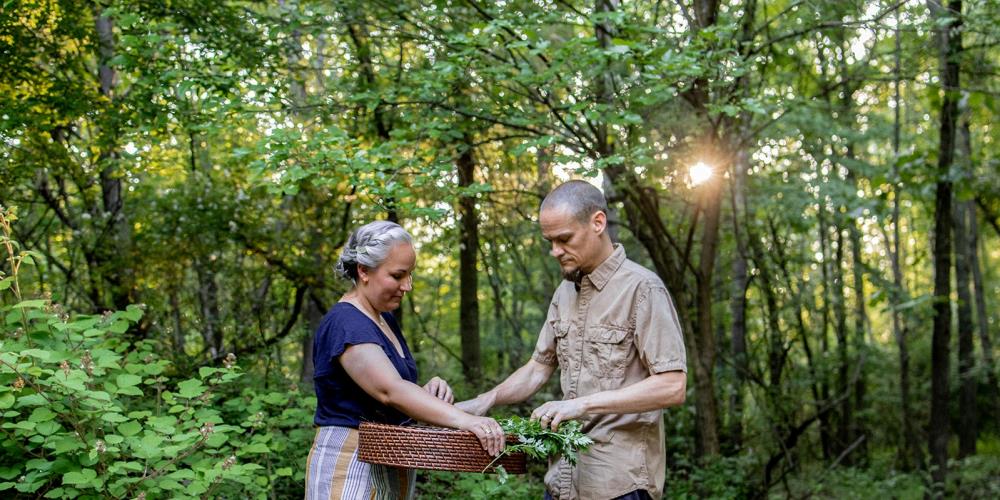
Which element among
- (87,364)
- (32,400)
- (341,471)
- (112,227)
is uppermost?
(112,227)

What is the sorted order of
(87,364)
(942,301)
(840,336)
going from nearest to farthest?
(87,364), (942,301), (840,336)

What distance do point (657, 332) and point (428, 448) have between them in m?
0.83

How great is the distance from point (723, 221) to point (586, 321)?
341 inches

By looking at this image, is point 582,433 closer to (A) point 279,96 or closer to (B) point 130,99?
(A) point 279,96

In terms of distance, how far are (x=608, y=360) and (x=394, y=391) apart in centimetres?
73

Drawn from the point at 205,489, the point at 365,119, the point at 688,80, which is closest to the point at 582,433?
the point at 205,489

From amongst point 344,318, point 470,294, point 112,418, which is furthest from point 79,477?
point 470,294

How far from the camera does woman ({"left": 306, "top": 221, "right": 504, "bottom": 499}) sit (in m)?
2.80

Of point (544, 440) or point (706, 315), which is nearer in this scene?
point (544, 440)

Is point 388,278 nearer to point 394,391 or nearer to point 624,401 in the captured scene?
point 394,391

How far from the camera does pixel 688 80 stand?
5.95 meters

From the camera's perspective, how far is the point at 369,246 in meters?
3.04

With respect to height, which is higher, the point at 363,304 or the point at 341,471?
the point at 363,304

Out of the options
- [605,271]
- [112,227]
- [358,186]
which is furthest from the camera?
[112,227]
